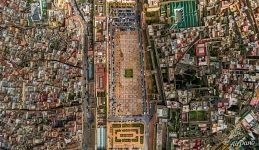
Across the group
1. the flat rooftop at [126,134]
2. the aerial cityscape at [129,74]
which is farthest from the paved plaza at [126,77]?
the flat rooftop at [126,134]

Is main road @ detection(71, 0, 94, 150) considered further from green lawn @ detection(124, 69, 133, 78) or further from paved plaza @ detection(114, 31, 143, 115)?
green lawn @ detection(124, 69, 133, 78)

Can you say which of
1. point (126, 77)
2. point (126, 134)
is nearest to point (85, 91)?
point (126, 77)

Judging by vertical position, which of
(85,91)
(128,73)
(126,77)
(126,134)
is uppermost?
(128,73)

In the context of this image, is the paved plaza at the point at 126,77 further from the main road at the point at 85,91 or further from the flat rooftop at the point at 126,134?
the main road at the point at 85,91

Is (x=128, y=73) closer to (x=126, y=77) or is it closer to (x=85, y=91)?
(x=126, y=77)

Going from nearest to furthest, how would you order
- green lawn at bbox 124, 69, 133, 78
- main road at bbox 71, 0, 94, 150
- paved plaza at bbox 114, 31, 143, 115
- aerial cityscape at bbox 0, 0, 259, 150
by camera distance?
aerial cityscape at bbox 0, 0, 259, 150 < main road at bbox 71, 0, 94, 150 < paved plaza at bbox 114, 31, 143, 115 < green lawn at bbox 124, 69, 133, 78

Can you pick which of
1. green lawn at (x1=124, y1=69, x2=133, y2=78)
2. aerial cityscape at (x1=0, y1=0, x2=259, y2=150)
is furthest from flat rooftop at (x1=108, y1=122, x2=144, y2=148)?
green lawn at (x1=124, y1=69, x2=133, y2=78)

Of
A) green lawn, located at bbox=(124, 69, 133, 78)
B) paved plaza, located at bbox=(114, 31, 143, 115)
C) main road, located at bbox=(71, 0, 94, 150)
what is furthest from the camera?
green lawn, located at bbox=(124, 69, 133, 78)

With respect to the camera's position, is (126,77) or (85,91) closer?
(85,91)

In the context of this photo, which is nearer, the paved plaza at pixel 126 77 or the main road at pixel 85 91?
the main road at pixel 85 91

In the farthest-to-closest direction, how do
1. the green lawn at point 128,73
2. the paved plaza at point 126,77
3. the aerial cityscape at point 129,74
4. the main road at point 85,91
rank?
1. the green lawn at point 128,73
2. the paved plaza at point 126,77
3. the main road at point 85,91
4. the aerial cityscape at point 129,74
